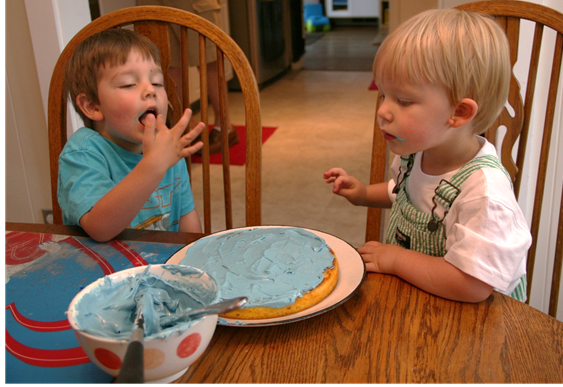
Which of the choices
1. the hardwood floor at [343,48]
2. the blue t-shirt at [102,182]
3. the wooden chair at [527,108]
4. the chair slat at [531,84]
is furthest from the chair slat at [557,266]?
the hardwood floor at [343,48]

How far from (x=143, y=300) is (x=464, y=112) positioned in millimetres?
551

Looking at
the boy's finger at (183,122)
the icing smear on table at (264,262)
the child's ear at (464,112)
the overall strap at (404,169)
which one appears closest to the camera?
the icing smear on table at (264,262)

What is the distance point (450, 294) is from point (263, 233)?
0.31 metres

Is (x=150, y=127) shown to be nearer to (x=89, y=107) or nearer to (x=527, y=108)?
(x=89, y=107)

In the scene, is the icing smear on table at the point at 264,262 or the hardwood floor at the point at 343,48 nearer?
the icing smear on table at the point at 264,262

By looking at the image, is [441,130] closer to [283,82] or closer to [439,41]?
[439,41]

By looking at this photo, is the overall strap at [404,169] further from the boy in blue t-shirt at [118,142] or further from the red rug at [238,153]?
the red rug at [238,153]

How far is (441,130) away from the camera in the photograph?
2.67 feet

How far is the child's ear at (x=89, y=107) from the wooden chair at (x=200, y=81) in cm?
3

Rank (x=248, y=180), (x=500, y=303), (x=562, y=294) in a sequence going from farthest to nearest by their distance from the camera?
(x=562, y=294), (x=248, y=180), (x=500, y=303)

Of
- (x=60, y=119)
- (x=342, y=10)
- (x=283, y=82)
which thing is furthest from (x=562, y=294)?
(x=342, y=10)

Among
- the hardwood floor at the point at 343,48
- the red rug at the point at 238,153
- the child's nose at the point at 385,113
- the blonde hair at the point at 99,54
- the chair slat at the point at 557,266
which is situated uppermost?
the blonde hair at the point at 99,54

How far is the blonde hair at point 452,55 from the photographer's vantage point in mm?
752

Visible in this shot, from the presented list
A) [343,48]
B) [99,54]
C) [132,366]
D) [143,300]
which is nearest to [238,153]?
[99,54]
